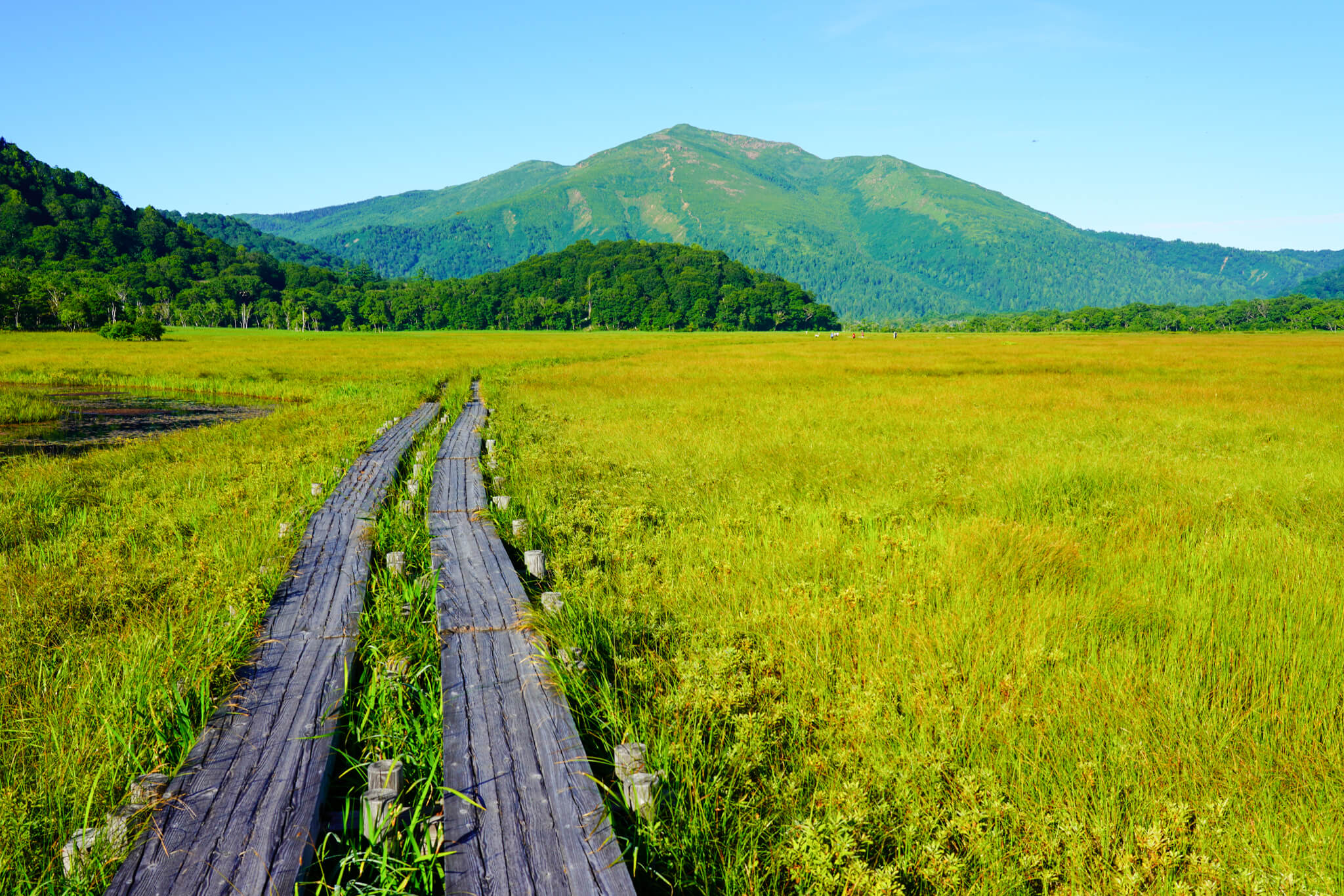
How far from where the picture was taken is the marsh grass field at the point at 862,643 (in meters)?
2.82

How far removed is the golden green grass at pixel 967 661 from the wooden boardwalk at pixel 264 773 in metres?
1.46

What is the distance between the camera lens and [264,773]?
3023 millimetres

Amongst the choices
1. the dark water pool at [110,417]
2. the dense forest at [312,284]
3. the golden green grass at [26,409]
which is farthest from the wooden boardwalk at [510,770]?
the dense forest at [312,284]

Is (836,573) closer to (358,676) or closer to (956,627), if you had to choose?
(956,627)

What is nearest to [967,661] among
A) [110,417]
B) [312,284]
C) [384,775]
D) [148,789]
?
[384,775]

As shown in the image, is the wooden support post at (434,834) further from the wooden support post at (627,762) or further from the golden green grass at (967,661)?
the golden green grass at (967,661)

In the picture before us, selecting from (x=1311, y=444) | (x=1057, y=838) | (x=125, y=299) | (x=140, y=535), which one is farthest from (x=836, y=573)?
(x=125, y=299)

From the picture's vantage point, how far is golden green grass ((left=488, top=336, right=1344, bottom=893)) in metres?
2.78

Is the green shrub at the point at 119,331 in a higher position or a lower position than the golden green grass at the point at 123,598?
higher

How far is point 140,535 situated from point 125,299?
144 m

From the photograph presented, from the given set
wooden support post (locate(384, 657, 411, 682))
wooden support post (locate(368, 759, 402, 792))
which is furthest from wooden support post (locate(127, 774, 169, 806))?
wooden support post (locate(384, 657, 411, 682))

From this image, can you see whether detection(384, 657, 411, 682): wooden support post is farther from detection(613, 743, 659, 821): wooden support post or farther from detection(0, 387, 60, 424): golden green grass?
detection(0, 387, 60, 424): golden green grass

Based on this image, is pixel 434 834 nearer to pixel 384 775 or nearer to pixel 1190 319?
pixel 384 775

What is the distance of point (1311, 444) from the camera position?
1130 centimetres
